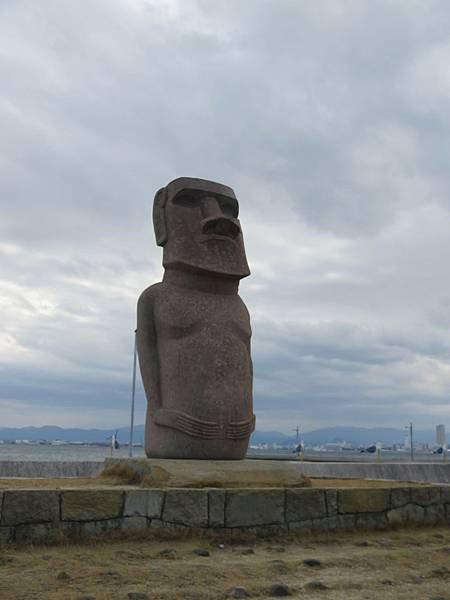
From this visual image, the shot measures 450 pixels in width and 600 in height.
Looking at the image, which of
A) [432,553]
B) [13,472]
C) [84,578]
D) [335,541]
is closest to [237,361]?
[335,541]

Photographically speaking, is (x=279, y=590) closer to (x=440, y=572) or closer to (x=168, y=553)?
(x=168, y=553)

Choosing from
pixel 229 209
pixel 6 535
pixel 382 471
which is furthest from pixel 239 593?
pixel 382 471

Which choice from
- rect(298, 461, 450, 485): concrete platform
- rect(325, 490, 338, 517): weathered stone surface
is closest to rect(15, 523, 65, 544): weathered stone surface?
rect(325, 490, 338, 517): weathered stone surface

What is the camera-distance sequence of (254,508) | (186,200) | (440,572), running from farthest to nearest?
(186,200)
(254,508)
(440,572)

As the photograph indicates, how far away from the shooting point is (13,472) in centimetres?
1299

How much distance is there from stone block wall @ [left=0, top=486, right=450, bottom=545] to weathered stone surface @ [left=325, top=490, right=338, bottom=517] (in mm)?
10

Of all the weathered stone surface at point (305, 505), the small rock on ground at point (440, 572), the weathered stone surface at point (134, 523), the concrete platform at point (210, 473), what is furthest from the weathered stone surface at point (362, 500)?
the weathered stone surface at point (134, 523)

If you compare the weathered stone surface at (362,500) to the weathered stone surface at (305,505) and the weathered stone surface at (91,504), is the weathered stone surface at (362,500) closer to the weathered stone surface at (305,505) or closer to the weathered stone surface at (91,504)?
the weathered stone surface at (305,505)

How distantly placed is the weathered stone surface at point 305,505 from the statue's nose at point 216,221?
3589 millimetres

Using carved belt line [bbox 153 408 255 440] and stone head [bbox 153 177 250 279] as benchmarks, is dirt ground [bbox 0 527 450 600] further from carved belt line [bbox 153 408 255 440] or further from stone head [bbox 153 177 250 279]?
stone head [bbox 153 177 250 279]

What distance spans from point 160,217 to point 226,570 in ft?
17.3

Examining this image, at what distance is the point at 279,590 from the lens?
4.75 m

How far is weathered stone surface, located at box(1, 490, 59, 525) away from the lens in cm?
593

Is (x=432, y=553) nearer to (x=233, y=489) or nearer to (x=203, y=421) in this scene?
(x=233, y=489)
